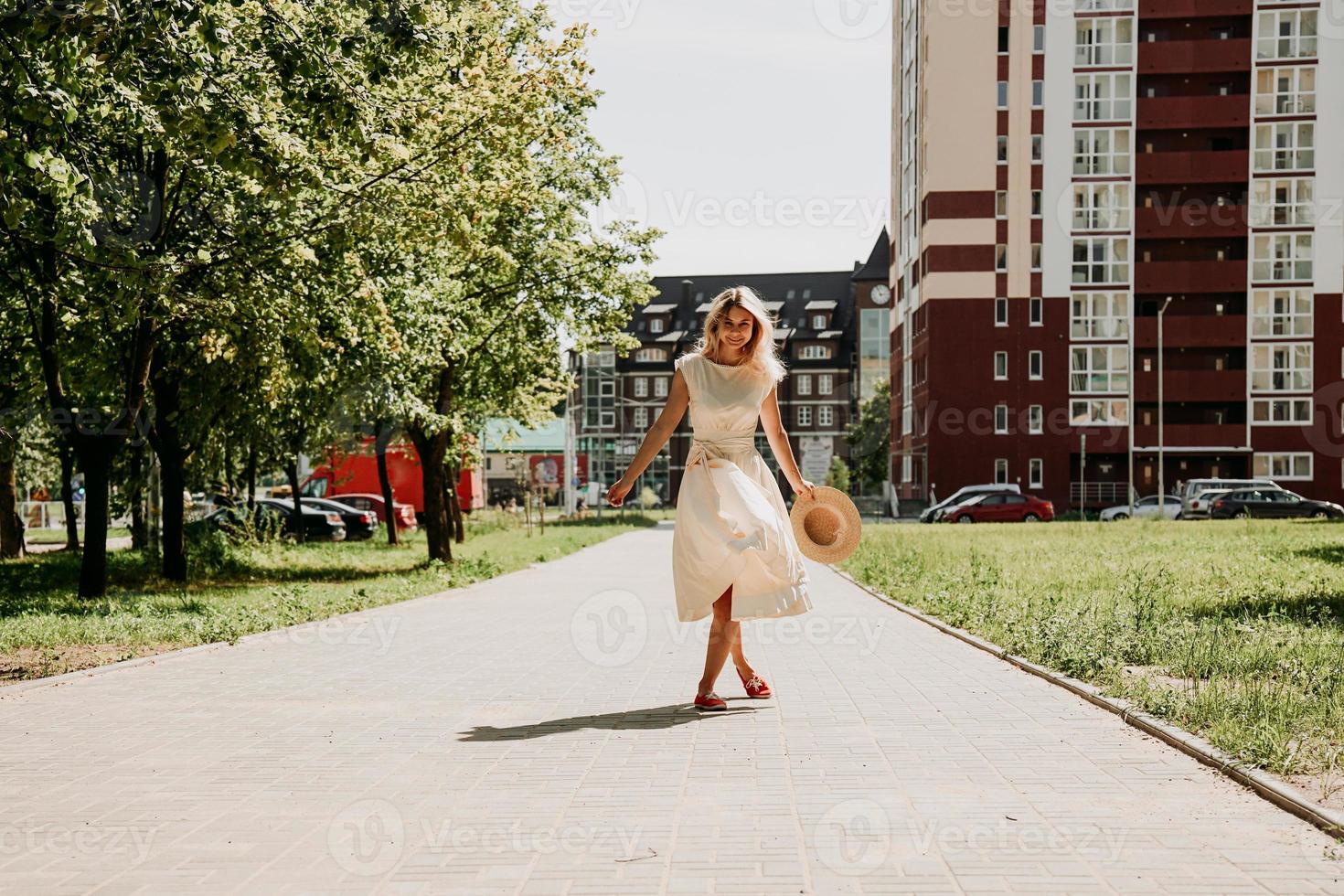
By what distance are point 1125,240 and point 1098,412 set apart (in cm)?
875

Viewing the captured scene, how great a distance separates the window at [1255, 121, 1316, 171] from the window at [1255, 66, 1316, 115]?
0.66 metres

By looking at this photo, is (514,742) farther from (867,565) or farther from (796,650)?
(867,565)

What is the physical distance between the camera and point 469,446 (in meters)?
29.5

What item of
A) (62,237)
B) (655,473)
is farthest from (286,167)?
(655,473)

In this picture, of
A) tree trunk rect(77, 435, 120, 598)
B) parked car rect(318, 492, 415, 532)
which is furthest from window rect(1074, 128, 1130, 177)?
tree trunk rect(77, 435, 120, 598)

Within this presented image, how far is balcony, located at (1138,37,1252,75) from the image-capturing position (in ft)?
212

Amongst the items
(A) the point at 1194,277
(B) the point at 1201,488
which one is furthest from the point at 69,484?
(A) the point at 1194,277

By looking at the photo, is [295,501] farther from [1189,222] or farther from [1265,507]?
[1189,222]

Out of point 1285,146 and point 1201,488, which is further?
point 1285,146

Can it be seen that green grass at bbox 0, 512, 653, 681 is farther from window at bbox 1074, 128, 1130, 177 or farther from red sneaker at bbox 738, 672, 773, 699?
window at bbox 1074, 128, 1130, 177

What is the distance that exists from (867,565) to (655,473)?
99952 millimetres

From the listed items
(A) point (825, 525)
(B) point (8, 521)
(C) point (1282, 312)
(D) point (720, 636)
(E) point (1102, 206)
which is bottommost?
(B) point (8, 521)

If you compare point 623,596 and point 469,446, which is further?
point 469,446
